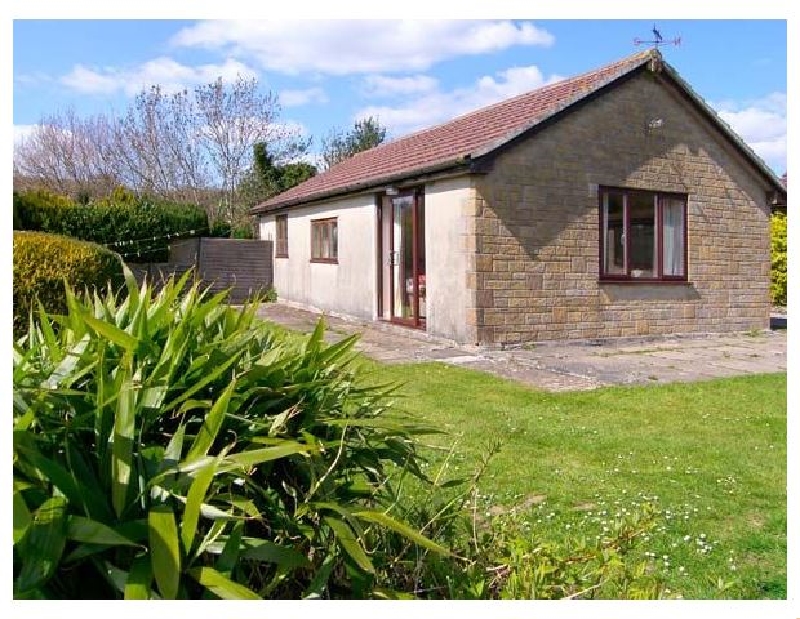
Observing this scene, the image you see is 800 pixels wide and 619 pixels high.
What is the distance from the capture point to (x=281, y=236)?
22422 mm

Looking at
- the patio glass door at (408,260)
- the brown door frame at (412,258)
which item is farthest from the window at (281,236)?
the patio glass door at (408,260)

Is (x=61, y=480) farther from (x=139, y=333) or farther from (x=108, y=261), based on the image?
(x=108, y=261)

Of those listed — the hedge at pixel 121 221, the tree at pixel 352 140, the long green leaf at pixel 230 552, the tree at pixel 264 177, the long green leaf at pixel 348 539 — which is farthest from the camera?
the tree at pixel 352 140

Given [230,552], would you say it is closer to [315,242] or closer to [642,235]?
[642,235]

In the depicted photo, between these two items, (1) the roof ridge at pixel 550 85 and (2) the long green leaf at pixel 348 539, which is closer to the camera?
(2) the long green leaf at pixel 348 539

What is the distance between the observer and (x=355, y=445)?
2.29m

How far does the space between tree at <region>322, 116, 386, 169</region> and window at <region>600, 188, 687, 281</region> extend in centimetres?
2243

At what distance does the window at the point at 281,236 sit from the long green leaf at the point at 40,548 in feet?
66.6

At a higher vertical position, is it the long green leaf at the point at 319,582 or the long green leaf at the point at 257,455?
the long green leaf at the point at 257,455

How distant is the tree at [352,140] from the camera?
113 feet

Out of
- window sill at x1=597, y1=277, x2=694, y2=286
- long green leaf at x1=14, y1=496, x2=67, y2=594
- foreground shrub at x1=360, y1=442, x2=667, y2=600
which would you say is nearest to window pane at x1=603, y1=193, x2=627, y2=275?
window sill at x1=597, y1=277, x2=694, y2=286

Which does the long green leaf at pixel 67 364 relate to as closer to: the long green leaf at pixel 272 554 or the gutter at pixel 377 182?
the long green leaf at pixel 272 554

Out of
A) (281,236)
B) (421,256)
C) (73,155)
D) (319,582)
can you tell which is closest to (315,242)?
(281,236)

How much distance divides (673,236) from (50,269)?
1202 cm
